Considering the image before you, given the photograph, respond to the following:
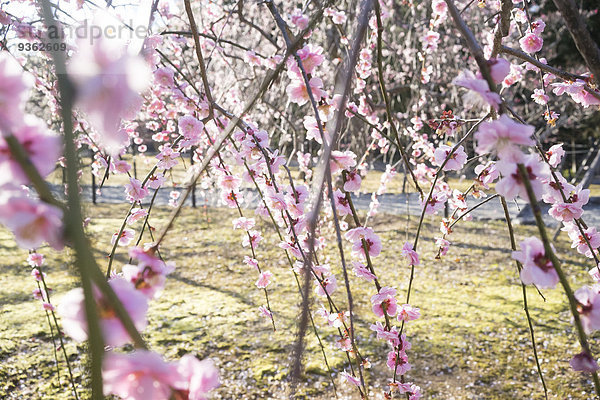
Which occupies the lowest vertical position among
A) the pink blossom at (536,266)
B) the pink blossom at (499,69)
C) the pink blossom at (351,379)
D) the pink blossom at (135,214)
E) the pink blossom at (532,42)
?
the pink blossom at (351,379)

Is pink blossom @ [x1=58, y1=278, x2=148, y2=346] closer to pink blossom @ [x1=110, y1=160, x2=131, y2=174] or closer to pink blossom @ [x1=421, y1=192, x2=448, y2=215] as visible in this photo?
pink blossom @ [x1=421, y1=192, x2=448, y2=215]

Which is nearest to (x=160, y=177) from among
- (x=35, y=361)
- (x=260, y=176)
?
(x=260, y=176)

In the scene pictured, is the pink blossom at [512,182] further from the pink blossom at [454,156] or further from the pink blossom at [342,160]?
the pink blossom at [454,156]

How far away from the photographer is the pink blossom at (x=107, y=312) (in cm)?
33

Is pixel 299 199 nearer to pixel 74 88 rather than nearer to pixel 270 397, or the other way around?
pixel 74 88

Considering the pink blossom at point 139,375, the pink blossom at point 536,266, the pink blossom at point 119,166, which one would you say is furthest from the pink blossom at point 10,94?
the pink blossom at point 119,166

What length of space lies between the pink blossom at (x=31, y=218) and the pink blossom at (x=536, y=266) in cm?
46

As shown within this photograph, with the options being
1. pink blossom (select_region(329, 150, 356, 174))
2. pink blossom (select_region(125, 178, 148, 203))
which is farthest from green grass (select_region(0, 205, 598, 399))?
pink blossom (select_region(329, 150, 356, 174))

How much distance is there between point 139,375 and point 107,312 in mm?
52

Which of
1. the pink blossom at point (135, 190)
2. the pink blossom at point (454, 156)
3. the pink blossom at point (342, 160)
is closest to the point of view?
the pink blossom at point (342, 160)

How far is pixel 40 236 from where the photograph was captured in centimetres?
31

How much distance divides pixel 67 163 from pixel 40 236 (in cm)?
7

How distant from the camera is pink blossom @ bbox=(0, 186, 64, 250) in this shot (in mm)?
308

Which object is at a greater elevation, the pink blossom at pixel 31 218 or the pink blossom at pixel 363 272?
the pink blossom at pixel 31 218
